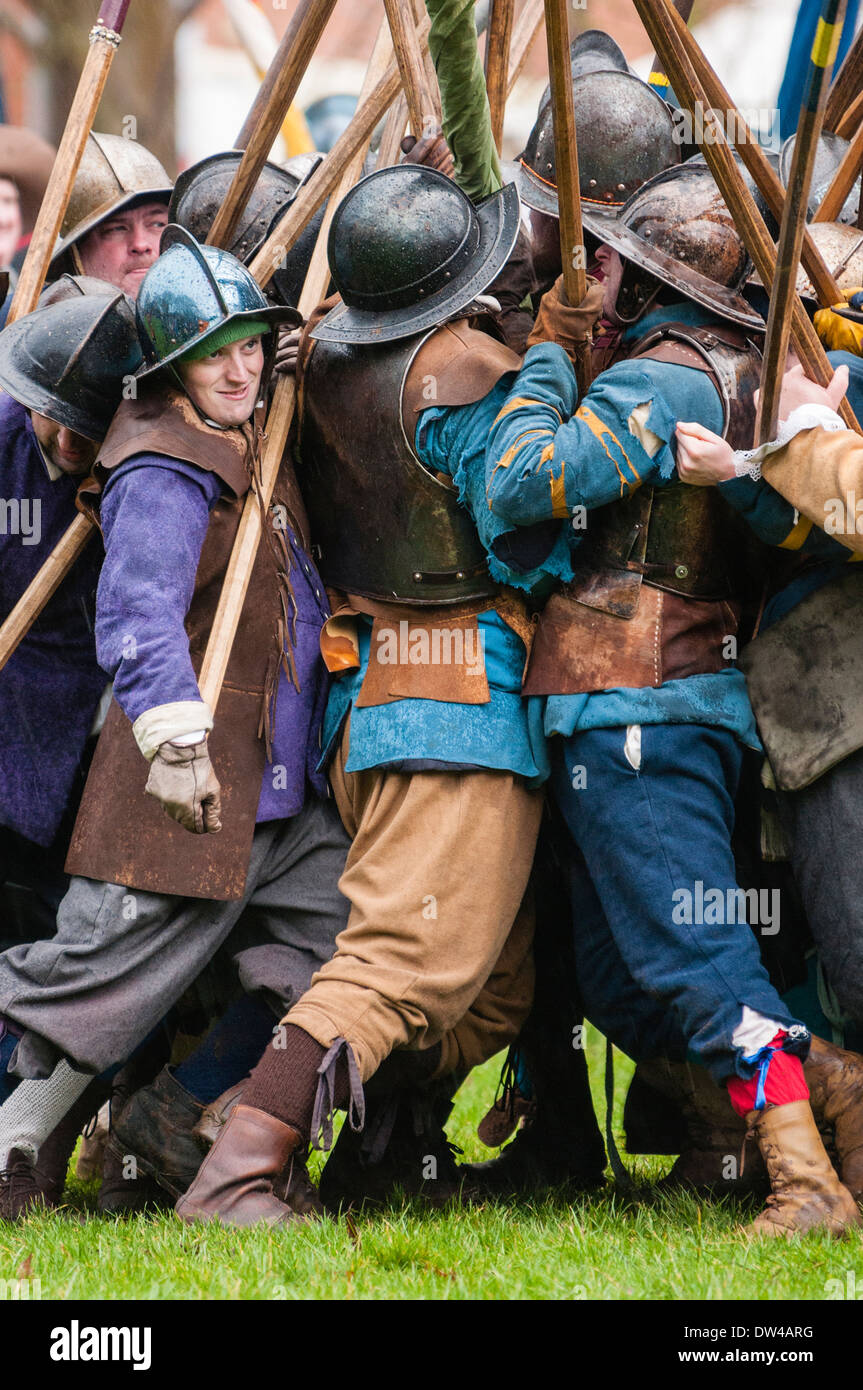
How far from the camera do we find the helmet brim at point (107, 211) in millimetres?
4742

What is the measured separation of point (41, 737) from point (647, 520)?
1.57 meters


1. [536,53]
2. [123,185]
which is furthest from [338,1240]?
[536,53]

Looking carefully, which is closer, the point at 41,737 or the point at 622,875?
the point at 622,875

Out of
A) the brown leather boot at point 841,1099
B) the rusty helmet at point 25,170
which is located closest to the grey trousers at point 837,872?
the brown leather boot at point 841,1099

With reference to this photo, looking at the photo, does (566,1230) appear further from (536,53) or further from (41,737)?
(536,53)

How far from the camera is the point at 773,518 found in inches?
142

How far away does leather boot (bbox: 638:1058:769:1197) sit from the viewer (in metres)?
3.96

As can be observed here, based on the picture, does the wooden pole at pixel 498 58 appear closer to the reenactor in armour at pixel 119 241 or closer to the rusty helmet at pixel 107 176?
the reenactor in armour at pixel 119 241

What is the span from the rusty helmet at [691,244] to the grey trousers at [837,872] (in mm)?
1062

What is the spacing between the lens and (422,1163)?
4156 mm

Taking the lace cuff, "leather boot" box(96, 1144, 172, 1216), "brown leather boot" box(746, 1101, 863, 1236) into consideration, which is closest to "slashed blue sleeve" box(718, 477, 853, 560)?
the lace cuff

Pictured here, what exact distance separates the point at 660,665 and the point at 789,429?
23.0 inches

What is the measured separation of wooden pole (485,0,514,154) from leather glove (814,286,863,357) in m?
0.97

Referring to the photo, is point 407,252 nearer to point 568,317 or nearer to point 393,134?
point 568,317
